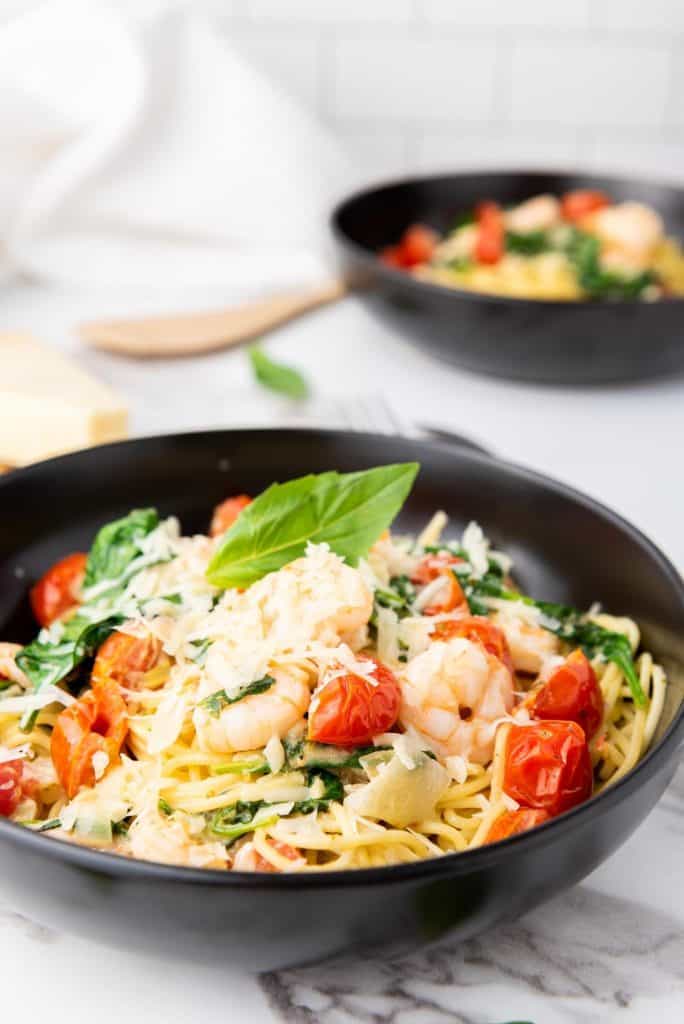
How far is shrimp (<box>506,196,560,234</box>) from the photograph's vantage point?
4.25 meters

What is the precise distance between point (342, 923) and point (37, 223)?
333 centimetres

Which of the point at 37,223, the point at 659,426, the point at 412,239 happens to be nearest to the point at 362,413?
the point at 659,426

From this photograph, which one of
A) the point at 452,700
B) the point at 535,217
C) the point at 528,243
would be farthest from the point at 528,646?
the point at 535,217

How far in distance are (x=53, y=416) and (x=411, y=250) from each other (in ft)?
5.50

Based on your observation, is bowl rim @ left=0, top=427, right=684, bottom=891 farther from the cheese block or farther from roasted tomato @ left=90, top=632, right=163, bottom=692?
the cheese block

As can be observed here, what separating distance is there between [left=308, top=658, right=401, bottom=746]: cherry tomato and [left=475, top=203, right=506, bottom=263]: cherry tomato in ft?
8.64

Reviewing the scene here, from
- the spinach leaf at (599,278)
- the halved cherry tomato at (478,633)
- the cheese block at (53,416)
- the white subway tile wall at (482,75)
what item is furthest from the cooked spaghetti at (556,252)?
the halved cherry tomato at (478,633)

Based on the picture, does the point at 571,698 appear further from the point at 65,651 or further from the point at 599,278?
the point at 599,278

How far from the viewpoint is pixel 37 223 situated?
14.0ft

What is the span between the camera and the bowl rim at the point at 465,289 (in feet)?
10.5

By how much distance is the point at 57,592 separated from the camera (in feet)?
7.37

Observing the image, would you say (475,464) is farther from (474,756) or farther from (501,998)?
(501,998)

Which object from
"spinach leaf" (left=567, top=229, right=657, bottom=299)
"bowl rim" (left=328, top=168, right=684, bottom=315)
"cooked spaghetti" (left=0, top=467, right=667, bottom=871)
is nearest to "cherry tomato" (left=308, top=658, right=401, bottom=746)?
"cooked spaghetti" (left=0, top=467, right=667, bottom=871)

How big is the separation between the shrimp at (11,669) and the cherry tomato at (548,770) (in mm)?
732
